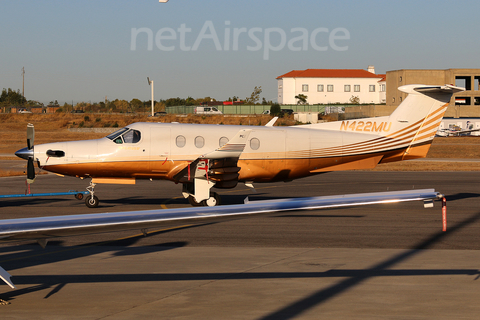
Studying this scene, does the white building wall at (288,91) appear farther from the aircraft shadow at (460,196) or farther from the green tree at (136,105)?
the aircraft shadow at (460,196)

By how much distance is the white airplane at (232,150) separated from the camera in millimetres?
17266

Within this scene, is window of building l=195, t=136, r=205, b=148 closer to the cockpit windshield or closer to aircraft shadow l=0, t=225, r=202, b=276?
the cockpit windshield

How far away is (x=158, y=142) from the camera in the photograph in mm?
17688

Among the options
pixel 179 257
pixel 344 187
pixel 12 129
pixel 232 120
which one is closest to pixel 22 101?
pixel 12 129

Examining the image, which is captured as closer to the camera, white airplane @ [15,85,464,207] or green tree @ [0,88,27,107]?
white airplane @ [15,85,464,207]

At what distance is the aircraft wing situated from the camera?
18.0ft

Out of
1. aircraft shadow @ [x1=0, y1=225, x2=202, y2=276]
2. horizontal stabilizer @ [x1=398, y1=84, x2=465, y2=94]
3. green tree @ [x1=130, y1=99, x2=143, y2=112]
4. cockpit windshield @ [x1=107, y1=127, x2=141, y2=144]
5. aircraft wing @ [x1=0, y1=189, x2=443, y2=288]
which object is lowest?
aircraft shadow @ [x1=0, y1=225, x2=202, y2=276]

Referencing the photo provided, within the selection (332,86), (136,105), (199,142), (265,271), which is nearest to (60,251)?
(265,271)

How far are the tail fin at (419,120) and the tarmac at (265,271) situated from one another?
381cm

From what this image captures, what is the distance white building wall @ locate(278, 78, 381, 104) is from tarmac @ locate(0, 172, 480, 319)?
403 feet

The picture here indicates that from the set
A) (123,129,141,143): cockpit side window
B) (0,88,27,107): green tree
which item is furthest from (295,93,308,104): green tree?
(123,129,141,143): cockpit side window

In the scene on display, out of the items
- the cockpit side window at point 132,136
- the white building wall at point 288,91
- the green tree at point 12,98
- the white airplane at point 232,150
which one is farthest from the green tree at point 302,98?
the cockpit side window at point 132,136

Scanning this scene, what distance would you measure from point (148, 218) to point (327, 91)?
5325 inches

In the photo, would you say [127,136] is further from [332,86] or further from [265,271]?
[332,86]
